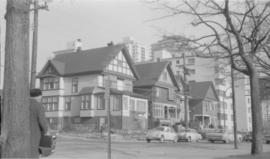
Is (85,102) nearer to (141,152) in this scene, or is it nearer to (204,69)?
(141,152)

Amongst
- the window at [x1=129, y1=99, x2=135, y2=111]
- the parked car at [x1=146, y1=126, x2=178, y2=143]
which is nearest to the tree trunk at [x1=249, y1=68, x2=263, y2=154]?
the parked car at [x1=146, y1=126, x2=178, y2=143]

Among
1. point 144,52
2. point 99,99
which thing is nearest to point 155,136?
point 99,99

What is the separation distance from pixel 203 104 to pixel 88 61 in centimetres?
3151

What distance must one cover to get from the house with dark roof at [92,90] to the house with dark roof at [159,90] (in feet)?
9.02

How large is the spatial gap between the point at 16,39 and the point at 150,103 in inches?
2112

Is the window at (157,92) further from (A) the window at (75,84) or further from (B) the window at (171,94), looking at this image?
(A) the window at (75,84)

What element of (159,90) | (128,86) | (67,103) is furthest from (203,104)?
(67,103)

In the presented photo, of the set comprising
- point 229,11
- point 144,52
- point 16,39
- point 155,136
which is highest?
point 144,52

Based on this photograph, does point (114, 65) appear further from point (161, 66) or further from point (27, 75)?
point (27, 75)

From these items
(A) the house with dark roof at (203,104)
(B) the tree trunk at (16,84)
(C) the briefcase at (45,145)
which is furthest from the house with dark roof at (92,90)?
(B) the tree trunk at (16,84)

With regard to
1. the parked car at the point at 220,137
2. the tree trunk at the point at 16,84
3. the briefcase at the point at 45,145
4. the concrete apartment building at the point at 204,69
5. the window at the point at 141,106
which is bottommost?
the parked car at the point at 220,137

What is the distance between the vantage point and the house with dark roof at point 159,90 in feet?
197

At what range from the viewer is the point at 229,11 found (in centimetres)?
1820

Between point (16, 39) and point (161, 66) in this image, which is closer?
point (16, 39)
